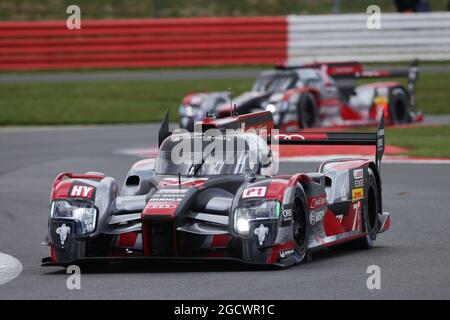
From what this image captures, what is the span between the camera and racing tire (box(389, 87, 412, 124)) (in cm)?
2452

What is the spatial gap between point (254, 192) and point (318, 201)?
0.98 m

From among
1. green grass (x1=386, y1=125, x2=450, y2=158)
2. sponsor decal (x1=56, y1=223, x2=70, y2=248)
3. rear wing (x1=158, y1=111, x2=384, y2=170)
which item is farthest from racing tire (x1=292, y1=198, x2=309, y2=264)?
green grass (x1=386, y1=125, x2=450, y2=158)

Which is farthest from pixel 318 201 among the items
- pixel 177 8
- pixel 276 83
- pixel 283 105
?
pixel 177 8

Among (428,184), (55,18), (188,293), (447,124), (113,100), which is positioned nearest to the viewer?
(188,293)

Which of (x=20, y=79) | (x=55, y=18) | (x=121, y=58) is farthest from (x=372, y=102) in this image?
(x=55, y=18)

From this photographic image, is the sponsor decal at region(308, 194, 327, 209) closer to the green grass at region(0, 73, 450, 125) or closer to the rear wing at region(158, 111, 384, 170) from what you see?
the rear wing at region(158, 111, 384, 170)

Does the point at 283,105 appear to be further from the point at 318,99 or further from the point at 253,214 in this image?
the point at 253,214

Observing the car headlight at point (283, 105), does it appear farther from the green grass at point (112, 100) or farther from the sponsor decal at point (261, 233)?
the sponsor decal at point (261, 233)

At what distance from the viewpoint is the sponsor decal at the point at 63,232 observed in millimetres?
9593

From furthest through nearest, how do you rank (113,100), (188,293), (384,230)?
(113,100), (384,230), (188,293)

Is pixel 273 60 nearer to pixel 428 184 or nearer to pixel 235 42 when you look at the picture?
pixel 235 42

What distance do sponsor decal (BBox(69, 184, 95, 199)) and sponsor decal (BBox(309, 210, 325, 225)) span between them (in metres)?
1.73
